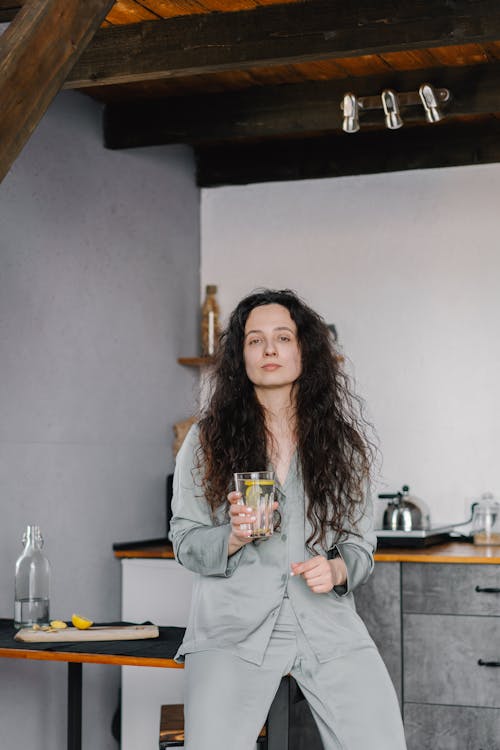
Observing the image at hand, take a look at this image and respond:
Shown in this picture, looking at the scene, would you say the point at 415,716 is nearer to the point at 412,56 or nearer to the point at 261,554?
the point at 261,554

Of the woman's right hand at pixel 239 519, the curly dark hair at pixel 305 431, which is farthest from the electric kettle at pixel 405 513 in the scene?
the woman's right hand at pixel 239 519

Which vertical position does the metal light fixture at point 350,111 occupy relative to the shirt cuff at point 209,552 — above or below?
above

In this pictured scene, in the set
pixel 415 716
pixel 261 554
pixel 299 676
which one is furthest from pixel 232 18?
pixel 415 716

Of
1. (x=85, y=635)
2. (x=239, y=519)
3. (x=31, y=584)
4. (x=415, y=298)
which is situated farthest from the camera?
(x=415, y=298)

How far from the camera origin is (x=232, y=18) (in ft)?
10.2

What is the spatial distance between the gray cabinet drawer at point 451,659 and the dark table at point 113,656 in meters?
1.05

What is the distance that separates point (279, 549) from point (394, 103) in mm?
1844

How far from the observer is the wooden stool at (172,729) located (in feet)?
9.48

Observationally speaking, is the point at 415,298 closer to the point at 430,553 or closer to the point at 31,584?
the point at 430,553

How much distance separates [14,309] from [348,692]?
70.7 inches

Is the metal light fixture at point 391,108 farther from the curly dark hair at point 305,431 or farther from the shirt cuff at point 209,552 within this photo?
the shirt cuff at point 209,552

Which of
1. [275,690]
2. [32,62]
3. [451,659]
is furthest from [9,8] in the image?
[451,659]

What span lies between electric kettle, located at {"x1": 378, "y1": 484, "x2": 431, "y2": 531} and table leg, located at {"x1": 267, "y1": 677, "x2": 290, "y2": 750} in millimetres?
1822

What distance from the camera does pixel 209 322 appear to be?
4730 millimetres
